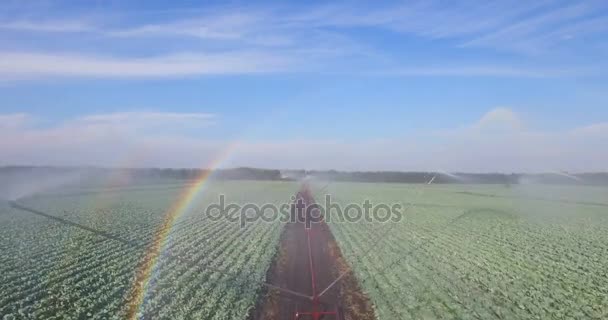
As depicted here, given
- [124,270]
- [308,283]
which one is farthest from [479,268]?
[124,270]

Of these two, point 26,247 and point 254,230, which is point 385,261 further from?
point 26,247

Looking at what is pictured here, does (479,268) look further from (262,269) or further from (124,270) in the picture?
(124,270)

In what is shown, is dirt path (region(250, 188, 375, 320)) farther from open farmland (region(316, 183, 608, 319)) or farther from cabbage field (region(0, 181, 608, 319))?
open farmland (region(316, 183, 608, 319))

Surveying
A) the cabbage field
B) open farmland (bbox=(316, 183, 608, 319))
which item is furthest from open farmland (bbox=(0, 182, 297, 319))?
open farmland (bbox=(316, 183, 608, 319))

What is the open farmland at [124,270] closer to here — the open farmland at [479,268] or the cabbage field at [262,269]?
the cabbage field at [262,269]

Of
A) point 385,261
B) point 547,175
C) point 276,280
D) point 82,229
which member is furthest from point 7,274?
point 547,175
